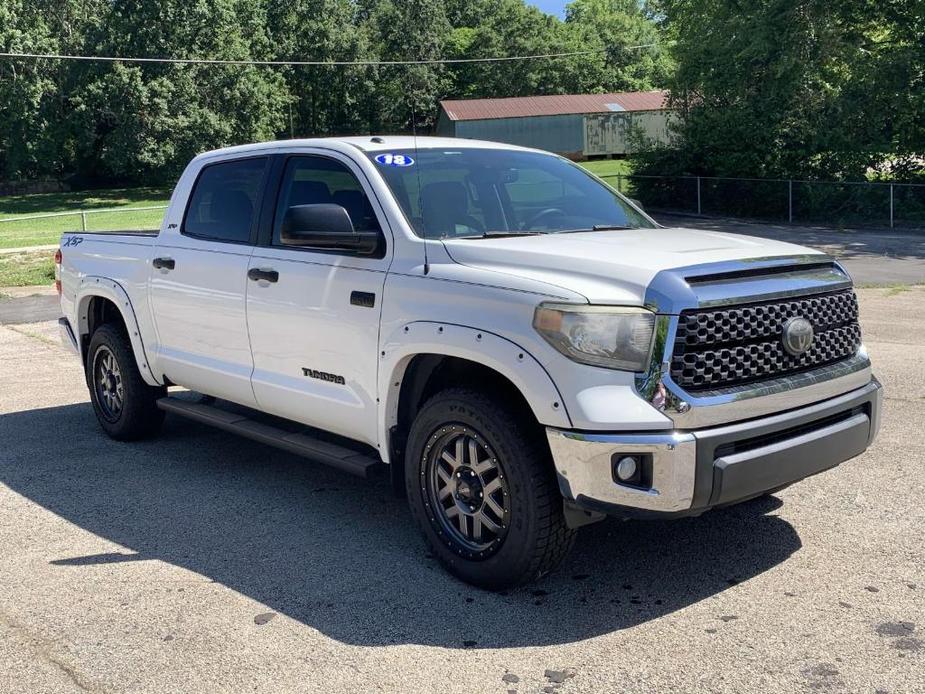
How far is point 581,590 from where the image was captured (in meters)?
4.59

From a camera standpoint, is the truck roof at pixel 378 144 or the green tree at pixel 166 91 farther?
the green tree at pixel 166 91

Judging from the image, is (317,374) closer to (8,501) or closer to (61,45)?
(8,501)

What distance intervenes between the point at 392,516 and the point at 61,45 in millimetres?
60500

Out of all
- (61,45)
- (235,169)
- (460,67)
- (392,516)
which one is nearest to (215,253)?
(235,169)

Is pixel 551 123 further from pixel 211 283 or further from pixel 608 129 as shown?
pixel 211 283

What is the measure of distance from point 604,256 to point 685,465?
1.02m

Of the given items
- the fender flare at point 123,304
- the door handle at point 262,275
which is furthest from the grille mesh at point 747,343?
the fender flare at point 123,304

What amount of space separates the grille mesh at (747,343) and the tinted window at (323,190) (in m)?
1.81

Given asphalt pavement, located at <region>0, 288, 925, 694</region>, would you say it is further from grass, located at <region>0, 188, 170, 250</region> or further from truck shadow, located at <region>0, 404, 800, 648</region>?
grass, located at <region>0, 188, 170, 250</region>

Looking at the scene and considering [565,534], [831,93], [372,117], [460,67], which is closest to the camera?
Result: [565,534]

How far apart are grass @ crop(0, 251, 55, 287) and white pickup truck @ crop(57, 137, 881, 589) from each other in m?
13.4

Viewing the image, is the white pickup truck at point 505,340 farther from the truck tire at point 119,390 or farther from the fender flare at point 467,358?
the truck tire at point 119,390

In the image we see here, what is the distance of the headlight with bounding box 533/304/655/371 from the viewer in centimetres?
409

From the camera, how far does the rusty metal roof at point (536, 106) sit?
223 feet
